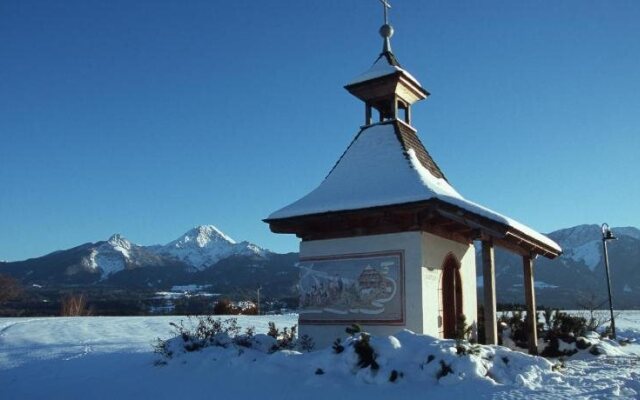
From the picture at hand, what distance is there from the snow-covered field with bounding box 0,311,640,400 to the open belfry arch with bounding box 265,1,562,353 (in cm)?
219

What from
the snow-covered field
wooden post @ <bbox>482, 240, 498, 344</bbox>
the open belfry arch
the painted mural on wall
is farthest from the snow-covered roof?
the snow-covered field

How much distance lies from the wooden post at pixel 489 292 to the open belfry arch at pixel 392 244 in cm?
2

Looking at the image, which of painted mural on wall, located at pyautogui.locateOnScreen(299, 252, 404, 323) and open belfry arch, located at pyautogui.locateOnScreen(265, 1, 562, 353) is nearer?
open belfry arch, located at pyautogui.locateOnScreen(265, 1, 562, 353)

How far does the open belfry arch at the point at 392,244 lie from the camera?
12.0m

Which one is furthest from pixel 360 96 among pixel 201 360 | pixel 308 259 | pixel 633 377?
pixel 633 377

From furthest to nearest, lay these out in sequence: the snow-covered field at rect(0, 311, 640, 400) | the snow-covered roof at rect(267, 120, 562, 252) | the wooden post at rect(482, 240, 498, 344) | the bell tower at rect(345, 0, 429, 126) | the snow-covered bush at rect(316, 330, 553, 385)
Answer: the bell tower at rect(345, 0, 429, 126)
the wooden post at rect(482, 240, 498, 344)
the snow-covered roof at rect(267, 120, 562, 252)
the snow-covered bush at rect(316, 330, 553, 385)
the snow-covered field at rect(0, 311, 640, 400)

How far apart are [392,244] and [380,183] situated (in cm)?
142

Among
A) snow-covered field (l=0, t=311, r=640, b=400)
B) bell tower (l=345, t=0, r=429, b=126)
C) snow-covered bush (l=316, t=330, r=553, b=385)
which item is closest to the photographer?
snow-covered field (l=0, t=311, r=640, b=400)

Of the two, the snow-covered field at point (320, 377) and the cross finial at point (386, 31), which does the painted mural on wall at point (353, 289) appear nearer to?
the snow-covered field at point (320, 377)

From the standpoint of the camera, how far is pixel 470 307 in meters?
14.4

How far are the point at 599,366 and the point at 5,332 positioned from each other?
17.8 meters

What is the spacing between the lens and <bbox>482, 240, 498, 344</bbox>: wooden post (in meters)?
12.0

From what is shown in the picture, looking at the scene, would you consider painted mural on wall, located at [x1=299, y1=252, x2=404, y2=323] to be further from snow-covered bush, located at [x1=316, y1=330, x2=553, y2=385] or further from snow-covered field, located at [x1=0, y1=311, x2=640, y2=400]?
snow-covered bush, located at [x1=316, y1=330, x2=553, y2=385]

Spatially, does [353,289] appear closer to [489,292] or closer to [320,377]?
[489,292]
